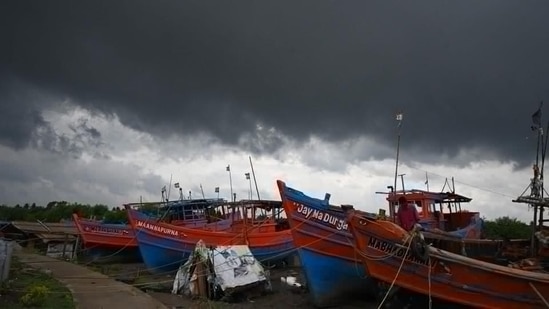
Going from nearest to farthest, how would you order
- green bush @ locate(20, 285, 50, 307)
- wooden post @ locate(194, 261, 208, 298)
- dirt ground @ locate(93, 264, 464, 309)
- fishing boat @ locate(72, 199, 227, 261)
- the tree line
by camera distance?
green bush @ locate(20, 285, 50, 307) → dirt ground @ locate(93, 264, 464, 309) → wooden post @ locate(194, 261, 208, 298) → fishing boat @ locate(72, 199, 227, 261) → the tree line

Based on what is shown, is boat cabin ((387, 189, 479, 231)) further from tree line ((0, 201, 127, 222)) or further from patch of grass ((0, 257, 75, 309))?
tree line ((0, 201, 127, 222))

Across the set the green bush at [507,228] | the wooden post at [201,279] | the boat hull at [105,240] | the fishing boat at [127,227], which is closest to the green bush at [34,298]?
the wooden post at [201,279]

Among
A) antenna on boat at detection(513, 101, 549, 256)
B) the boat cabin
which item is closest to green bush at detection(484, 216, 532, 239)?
the boat cabin

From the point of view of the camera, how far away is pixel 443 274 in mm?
10016

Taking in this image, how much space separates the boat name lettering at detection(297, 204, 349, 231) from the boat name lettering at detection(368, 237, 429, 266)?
2147 millimetres

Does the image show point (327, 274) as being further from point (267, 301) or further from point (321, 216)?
point (267, 301)

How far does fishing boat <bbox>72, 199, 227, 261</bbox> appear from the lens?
22.8 metres

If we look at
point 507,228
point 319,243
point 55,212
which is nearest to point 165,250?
point 319,243

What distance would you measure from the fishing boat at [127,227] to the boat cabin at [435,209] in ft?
29.2

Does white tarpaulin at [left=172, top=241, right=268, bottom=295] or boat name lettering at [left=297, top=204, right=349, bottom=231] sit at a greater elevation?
boat name lettering at [left=297, top=204, right=349, bottom=231]

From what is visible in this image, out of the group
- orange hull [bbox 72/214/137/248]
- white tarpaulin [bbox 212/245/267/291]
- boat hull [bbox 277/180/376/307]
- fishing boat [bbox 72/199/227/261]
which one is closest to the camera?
boat hull [bbox 277/180/376/307]

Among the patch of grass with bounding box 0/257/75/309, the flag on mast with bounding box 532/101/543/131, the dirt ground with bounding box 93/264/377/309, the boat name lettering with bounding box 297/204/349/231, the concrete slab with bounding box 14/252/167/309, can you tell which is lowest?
the dirt ground with bounding box 93/264/377/309

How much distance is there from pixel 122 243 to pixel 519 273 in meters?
19.1

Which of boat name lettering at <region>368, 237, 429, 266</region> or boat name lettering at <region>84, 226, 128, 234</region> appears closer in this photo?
boat name lettering at <region>368, 237, 429, 266</region>
